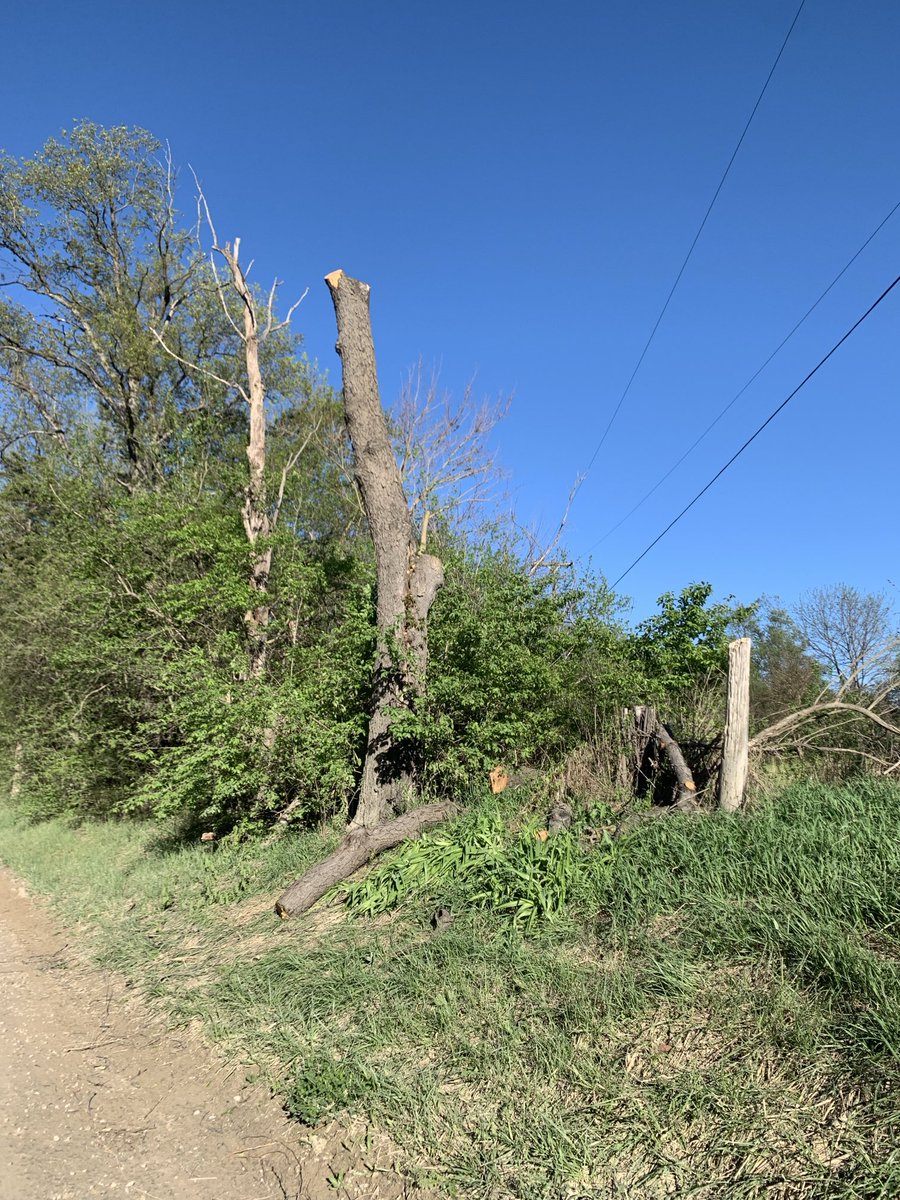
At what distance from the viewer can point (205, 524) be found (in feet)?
34.1

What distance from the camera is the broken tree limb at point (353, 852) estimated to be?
6031 millimetres

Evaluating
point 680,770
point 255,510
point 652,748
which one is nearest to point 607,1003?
point 680,770

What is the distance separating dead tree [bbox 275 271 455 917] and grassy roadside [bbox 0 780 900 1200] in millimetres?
1753

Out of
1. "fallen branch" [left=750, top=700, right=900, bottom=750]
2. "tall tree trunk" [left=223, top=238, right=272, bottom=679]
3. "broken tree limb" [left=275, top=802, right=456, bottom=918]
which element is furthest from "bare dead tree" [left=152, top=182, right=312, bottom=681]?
"fallen branch" [left=750, top=700, right=900, bottom=750]

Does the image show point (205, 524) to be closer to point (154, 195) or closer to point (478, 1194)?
point (478, 1194)

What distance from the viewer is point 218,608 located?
9953 mm

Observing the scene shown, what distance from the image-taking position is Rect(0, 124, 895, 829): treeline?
26.0ft

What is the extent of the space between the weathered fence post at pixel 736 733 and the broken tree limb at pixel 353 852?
272 cm

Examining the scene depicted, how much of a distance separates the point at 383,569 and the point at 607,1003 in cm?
552

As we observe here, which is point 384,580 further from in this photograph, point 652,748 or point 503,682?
point 652,748

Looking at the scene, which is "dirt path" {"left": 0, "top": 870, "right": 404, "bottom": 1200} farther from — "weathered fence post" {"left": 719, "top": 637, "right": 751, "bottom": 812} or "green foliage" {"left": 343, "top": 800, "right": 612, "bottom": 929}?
"weathered fence post" {"left": 719, "top": 637, "right": 751, "bottom": 812}

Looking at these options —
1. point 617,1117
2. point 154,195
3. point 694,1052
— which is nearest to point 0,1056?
point 617,1117

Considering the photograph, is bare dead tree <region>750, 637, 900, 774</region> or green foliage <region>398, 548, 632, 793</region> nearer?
bare dead tree <region>750, 637, 900, 774</region>

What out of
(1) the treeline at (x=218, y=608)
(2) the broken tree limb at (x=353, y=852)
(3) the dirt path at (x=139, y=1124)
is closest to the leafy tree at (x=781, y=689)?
(1) the treeline at (x=218, y=608)
